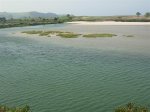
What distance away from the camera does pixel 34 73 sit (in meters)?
36.2

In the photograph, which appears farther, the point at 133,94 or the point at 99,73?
the point at 99,73

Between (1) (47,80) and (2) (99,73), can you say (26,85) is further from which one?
(2) (99,73)

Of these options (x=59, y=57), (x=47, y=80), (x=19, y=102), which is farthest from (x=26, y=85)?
(x=59, y=57)

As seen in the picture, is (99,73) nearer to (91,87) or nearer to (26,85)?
(91,87)

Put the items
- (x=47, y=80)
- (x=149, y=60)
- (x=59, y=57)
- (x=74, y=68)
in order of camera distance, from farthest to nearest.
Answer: (x=59, y=57), (x=149, y=60), (x=74, y=68), (x=47, y=80)

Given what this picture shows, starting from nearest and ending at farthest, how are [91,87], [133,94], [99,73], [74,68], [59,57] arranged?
[133,94] < [91,87] < [99,73] < [74,68] < [59,57]

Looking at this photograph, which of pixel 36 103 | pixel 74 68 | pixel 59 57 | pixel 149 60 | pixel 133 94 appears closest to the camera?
pixel 36 103

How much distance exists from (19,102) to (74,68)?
46.5 feet

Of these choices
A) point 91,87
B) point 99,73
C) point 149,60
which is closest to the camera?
point 91,87

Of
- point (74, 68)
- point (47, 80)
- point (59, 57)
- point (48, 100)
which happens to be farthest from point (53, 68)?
point (48, 100)

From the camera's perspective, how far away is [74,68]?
1515 inches

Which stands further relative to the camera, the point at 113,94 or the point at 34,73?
the point at 34,73

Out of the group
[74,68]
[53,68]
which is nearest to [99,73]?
[74,68]

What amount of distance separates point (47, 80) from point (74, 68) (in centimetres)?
680
